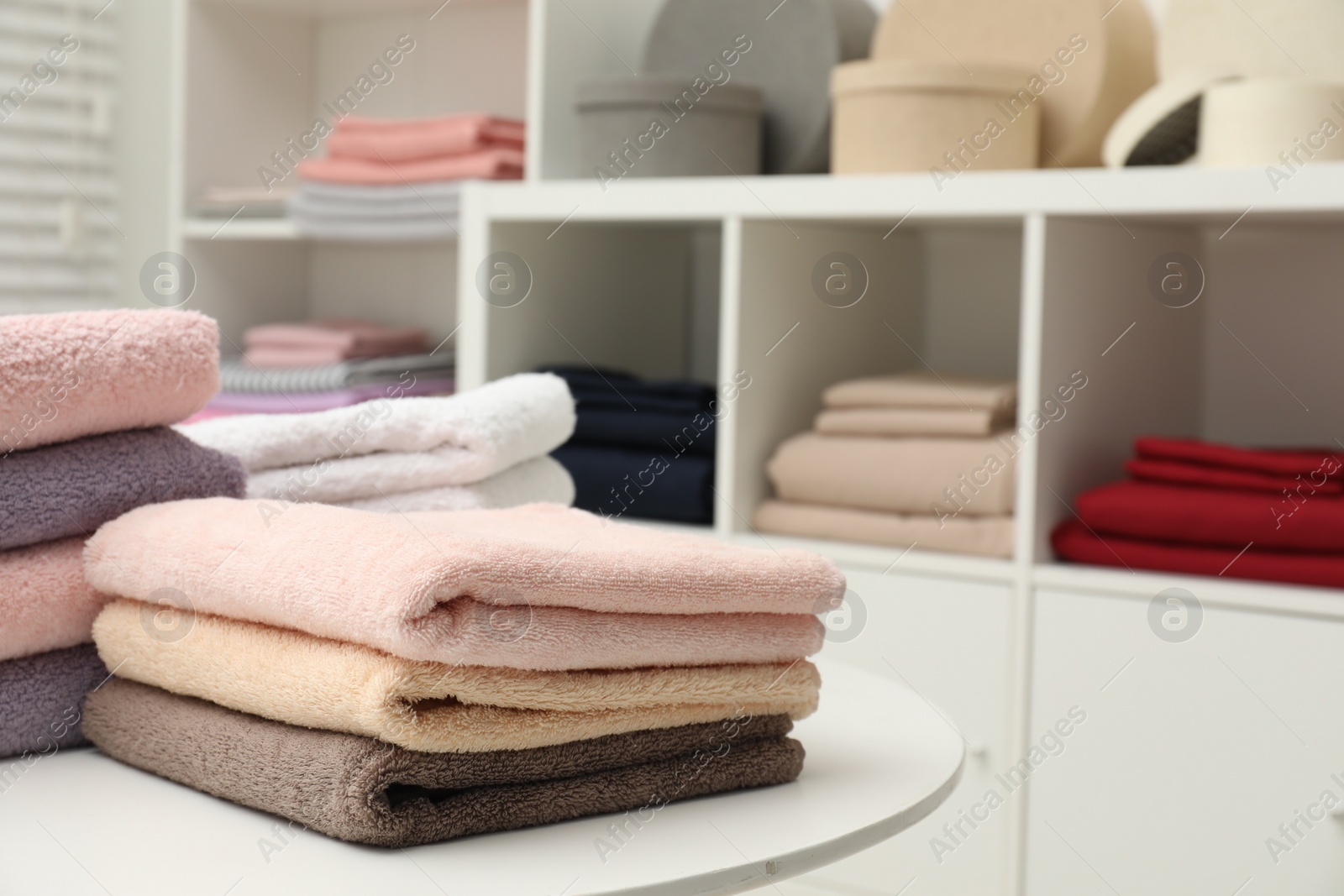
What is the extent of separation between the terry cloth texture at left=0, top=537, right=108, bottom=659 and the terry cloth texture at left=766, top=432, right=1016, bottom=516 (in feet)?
2.95

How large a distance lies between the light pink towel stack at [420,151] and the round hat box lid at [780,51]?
0.25 metres

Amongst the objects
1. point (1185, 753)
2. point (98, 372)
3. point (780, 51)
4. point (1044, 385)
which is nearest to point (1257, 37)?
point (1044, 385)

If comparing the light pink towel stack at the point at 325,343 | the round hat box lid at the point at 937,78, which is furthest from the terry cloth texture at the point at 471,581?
the light pink towel stack at the point at 325,343

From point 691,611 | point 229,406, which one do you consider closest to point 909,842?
point 691,611

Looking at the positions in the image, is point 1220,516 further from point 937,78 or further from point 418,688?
point 418,688

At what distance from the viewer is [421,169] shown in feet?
6.29

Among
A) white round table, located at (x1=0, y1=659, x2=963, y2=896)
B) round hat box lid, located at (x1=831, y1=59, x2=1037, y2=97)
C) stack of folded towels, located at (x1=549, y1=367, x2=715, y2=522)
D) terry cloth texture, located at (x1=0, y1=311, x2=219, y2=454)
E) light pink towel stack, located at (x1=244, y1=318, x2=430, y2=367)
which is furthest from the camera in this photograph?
light pink towel stack, located at (x1=244, y1=318, x2=430, y2=367)

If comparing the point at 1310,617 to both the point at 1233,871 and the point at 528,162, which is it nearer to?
the point at 1233,871

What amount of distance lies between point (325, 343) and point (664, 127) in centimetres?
69

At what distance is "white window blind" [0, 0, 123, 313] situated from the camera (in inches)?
83.0

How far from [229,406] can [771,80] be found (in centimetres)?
94

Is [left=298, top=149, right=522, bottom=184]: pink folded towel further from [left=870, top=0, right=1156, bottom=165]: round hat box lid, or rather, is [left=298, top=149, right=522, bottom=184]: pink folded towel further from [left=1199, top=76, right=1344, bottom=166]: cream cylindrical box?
[left=1199, top=76, right=1344, bottom=166]: cream cylindrical box

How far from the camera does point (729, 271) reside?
58.4 inches

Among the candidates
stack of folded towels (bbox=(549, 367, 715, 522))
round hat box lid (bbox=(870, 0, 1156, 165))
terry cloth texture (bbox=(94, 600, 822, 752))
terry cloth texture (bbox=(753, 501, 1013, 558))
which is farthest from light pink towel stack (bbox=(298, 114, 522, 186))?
terry cloth texture (bbox=(94, 600, 822, 752))
